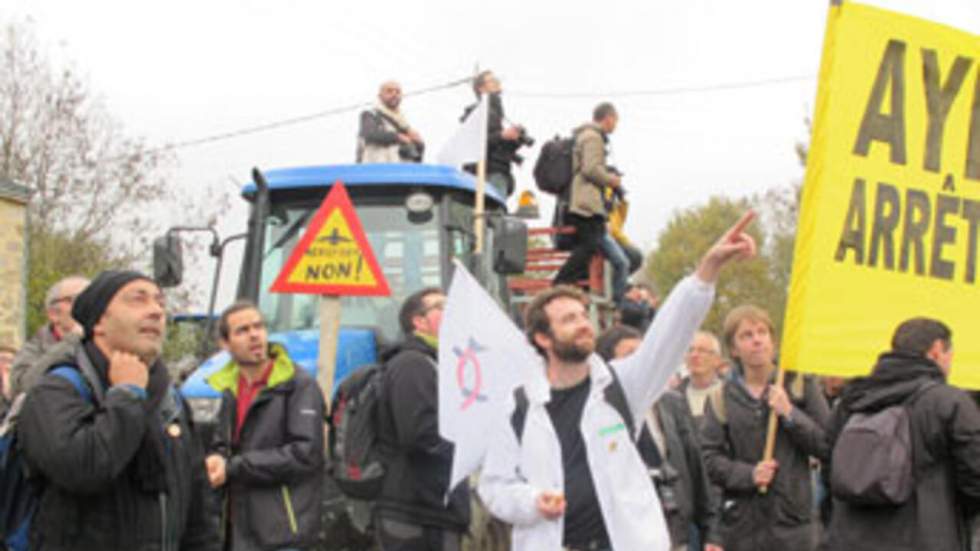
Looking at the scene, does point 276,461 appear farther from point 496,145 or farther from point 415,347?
point 496,145

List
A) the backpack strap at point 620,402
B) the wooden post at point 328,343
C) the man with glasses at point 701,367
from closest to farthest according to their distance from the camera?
1. the backpack strap at point 620,402
2. the wooden post at point 328,343
3. the man with glasses at point 701,367

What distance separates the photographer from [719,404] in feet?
19.8

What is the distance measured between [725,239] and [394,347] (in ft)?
6.99

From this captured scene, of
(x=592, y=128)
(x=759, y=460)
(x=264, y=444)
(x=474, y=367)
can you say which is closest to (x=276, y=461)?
(x=264, y=444)

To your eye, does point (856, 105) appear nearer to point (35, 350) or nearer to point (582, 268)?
point (35, 350)

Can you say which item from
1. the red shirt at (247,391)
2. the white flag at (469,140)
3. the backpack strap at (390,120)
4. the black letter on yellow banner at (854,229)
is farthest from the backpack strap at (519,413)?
the backpack strap at (390,120)

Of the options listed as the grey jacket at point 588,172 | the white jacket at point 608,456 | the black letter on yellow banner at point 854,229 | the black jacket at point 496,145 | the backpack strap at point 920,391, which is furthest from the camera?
the black jacket at point 496,145

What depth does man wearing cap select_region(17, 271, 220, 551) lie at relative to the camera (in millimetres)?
3304

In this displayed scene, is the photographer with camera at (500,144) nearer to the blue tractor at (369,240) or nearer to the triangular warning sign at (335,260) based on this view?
the blue tractor at (369,240)

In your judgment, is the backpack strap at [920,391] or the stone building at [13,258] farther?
the stone building at [13,258]

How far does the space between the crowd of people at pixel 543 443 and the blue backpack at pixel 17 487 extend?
2cm

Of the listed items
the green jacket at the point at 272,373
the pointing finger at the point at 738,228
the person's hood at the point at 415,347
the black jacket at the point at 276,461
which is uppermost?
the pointing finger at the point at 738,228

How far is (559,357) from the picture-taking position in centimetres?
448

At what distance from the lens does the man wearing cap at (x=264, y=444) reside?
5.47m
